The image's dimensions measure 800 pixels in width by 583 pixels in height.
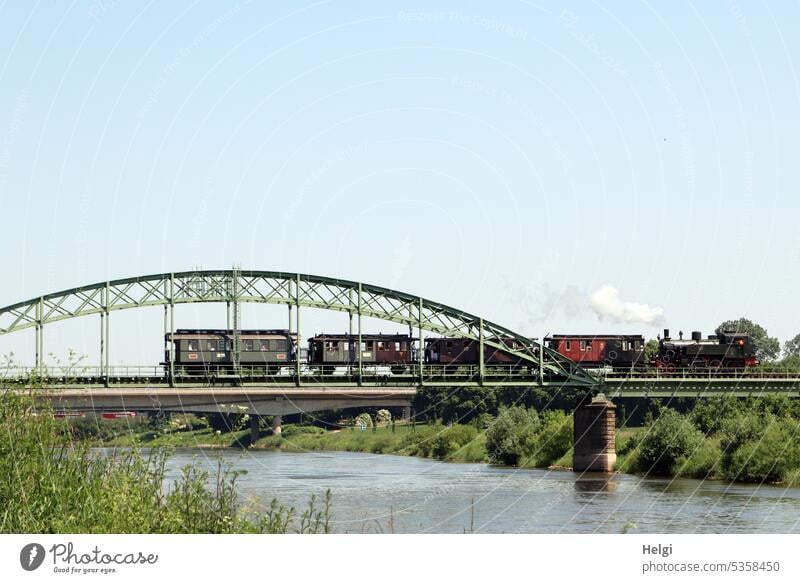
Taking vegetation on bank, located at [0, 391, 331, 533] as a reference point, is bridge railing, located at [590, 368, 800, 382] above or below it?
above

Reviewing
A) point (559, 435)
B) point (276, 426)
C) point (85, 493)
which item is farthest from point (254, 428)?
point (85, 493)

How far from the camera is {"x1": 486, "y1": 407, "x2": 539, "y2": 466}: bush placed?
9325 cm

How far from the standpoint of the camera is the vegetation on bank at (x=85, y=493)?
78.9 ft

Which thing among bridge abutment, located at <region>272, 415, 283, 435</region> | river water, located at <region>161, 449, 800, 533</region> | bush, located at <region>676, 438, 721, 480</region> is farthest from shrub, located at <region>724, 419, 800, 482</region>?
bridge abutment, located at <region>272, 415, 283, 435</region>

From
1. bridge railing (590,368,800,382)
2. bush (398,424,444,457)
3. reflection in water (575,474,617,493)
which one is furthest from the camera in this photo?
bush (398,424,444,457)

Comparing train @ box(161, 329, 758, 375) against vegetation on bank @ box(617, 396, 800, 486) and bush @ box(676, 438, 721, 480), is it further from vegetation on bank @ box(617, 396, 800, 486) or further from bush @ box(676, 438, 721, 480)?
bush @ box(676, 438, 721, 480)

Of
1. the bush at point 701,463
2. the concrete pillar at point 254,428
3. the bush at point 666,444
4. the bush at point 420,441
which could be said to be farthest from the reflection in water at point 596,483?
the concrete pillar at point 254,428

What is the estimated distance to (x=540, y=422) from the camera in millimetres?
98812

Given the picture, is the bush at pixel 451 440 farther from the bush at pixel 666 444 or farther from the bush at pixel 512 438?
the bush at pixel 666 444

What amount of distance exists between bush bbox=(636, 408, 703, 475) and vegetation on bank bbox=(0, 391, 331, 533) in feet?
187

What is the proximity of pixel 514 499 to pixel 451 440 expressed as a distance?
43612mm

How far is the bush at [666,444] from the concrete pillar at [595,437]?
2.99m
